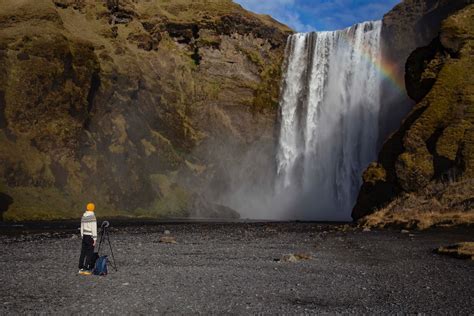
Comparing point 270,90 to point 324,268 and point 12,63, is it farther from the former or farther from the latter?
point 324,268

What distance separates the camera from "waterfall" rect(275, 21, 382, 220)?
74.3 metres

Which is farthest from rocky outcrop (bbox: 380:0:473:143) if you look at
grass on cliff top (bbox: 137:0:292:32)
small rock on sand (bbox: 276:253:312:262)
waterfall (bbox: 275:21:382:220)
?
small rock on sand (bbox: 276:253:312:262)

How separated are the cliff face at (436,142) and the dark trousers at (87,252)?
27.4 metres

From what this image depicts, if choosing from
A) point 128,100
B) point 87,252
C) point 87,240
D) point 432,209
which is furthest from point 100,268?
point 128,100

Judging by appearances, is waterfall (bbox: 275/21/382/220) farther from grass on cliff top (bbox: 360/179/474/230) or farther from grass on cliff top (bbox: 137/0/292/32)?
grass on cliff top (bbox: 360/179/474/230)

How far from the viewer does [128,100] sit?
8831cm

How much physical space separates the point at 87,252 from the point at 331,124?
67.6 meters

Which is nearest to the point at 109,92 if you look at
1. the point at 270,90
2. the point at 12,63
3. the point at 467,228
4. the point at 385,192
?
the point at 12,63

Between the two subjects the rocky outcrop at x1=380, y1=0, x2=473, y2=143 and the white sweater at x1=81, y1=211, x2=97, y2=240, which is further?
the rocky outcrop at x1=380, y1=0, x2=473, y2=143

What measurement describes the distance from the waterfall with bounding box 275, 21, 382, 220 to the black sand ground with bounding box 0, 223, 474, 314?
1949 inches

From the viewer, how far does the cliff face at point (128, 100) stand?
7488 centimetres

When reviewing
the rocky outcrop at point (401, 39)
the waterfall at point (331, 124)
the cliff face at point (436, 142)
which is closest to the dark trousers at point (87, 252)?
A: the cliff face at point (436, 142)

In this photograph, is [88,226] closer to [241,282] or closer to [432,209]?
[241,282]

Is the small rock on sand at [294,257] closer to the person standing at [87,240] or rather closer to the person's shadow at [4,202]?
the person standing at [87,240]
